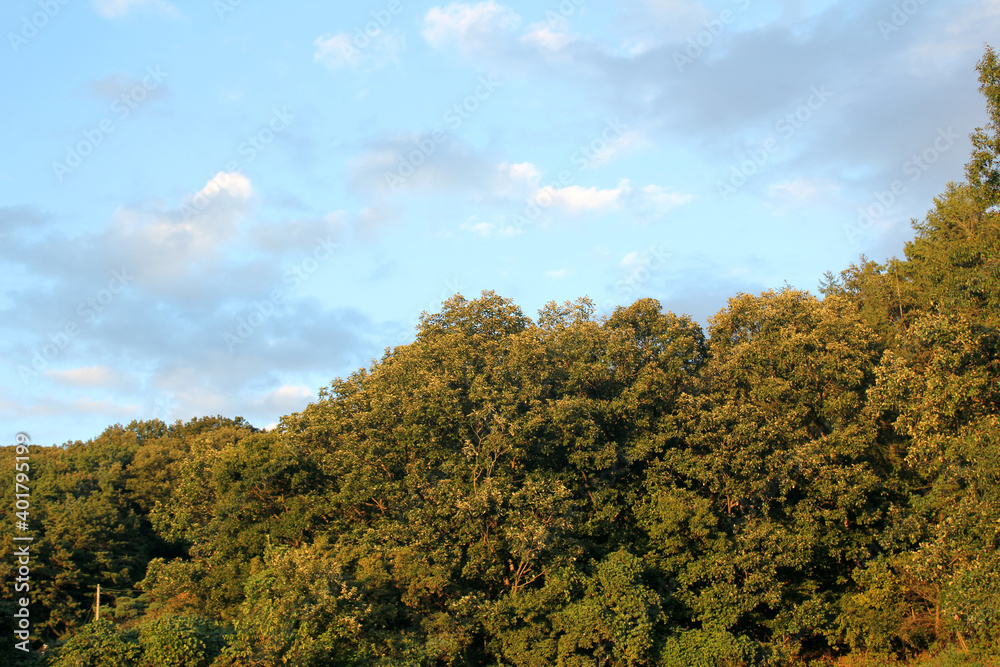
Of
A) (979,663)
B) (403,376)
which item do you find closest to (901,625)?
(979,663)

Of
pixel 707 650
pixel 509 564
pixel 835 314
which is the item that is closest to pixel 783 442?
pixel 835 314

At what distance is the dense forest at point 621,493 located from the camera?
2422 cm

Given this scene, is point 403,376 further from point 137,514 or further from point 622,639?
point 137,514

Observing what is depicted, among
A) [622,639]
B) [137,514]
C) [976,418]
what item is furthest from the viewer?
[137,514]

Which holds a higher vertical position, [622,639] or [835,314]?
[835,314]

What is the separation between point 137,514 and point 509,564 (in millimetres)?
35551

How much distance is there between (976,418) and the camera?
73.3 ft

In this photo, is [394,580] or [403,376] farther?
[403,376]

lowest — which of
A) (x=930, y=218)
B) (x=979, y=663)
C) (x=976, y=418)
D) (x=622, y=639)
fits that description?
(x=979, y=663)

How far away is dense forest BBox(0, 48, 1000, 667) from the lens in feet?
79.5

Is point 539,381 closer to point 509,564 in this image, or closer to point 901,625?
point 509,564

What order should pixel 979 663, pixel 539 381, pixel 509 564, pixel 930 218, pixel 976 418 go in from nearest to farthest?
pixel 976 418 < pixel 979 663 < pixel 509 564 < pixel 539 381 < pixel 930 218

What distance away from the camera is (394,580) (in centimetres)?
2725

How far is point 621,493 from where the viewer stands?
31703mm
